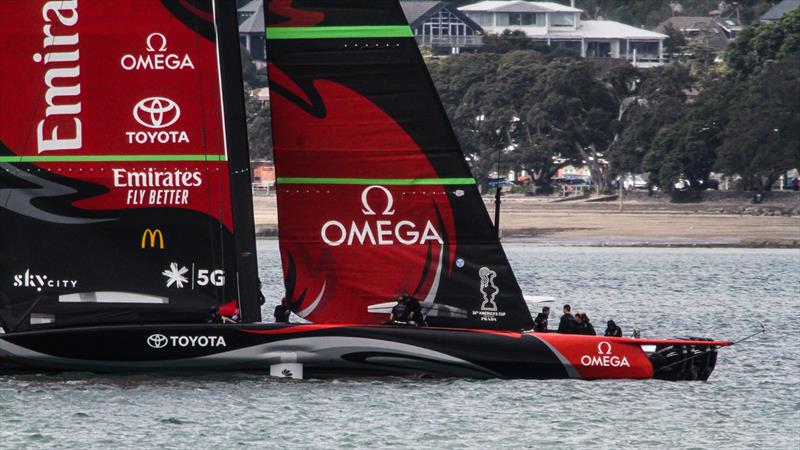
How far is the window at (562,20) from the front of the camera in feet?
490

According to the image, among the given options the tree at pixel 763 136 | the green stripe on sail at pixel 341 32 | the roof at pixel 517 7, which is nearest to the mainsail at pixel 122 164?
the green stripe on sail at pixel 341 32

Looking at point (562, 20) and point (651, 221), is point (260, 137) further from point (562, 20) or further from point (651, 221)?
point (562, 20)

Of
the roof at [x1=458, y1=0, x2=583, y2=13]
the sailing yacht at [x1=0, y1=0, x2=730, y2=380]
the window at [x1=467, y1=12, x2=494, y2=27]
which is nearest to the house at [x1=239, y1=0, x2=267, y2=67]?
the roof at [x1=458, y1=0, x2=583, y2=13]

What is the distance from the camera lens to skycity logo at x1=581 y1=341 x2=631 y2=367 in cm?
2508

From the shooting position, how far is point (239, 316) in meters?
25.0

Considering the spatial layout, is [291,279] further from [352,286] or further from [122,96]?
[122,96]

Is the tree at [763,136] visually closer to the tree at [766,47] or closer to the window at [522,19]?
the tree at [766,47]

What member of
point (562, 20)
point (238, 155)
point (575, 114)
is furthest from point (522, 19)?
point (238, 155)

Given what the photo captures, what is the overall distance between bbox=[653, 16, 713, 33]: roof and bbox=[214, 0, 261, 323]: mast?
131374 mm

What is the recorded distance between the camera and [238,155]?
24.7 metres

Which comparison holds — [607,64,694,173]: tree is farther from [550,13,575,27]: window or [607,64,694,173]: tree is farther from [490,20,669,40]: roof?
[550,13,575,27]: window

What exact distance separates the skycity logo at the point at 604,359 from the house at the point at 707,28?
118 meters

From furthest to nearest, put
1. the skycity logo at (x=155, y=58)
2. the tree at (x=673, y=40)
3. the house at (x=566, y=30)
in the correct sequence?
the house at (x=566, y=30) → the tree at (x=673, y=40) → the skycity logo at (x=155, y=58)

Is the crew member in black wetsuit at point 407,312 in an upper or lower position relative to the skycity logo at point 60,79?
lower
